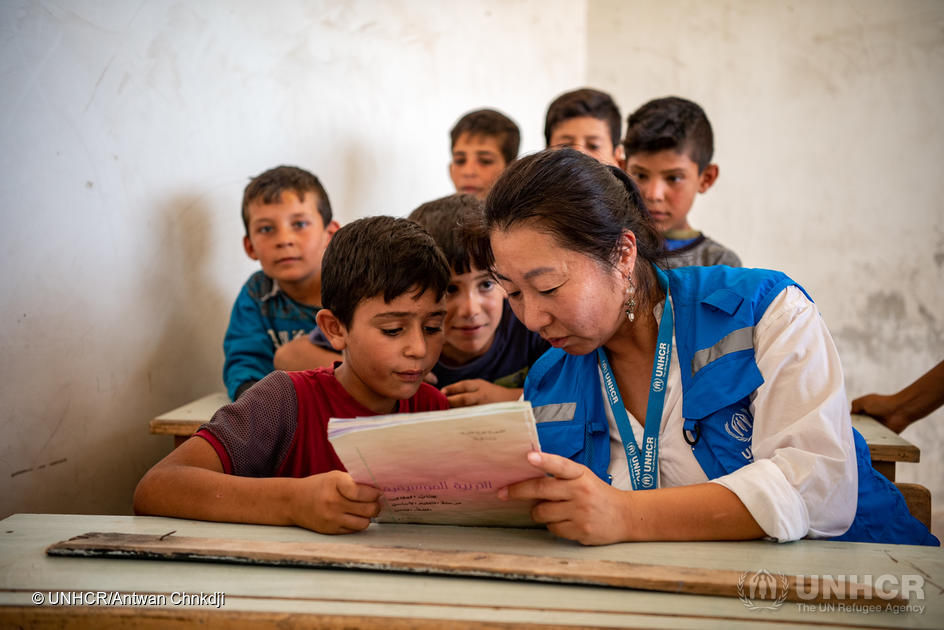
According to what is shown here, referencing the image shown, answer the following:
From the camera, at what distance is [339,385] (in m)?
1.74

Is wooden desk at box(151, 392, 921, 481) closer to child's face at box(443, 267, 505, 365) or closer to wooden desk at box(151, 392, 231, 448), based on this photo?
wooden desk at box(151, 392, 231, 448)

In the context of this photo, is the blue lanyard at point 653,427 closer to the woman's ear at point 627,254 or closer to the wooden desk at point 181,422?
the woman's ear at point 627,254

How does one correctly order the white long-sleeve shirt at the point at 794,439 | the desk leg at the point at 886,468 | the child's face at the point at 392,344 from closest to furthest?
1. the white long-sleeve shirt at the point at 794,439
2. the child's face at the point at 392,344
3. the desk leg at the point at 886,468

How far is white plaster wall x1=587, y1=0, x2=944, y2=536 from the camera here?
406cm

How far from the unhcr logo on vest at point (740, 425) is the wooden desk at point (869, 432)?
27.5 inches

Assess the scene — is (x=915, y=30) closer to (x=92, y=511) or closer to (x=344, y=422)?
(x=344, y=422)

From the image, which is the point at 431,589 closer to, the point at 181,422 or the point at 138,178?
the point at 181,422

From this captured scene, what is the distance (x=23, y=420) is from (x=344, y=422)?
148 centimetres

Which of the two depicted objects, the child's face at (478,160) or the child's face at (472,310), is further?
the child's face at (478,160)

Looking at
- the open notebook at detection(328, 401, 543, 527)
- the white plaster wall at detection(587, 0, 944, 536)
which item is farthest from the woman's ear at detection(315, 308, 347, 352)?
the white plaster wall at detection(587, 0, 944, 536)

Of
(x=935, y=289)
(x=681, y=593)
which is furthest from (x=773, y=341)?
(x=935, y=289)

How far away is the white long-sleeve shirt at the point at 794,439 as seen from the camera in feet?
4.04

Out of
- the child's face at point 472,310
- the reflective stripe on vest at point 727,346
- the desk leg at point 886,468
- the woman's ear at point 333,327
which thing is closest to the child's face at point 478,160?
the child's face at point 472,310

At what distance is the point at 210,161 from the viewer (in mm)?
2838
